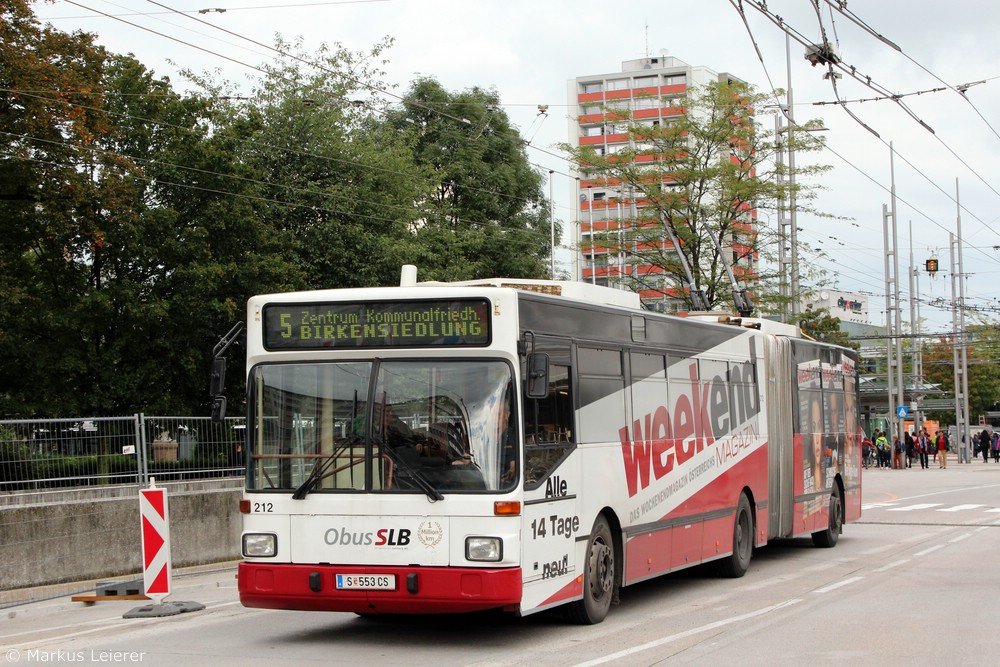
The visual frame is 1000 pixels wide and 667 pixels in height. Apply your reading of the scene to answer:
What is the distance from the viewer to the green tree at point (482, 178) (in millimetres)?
56469

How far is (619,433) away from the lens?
40.3 ft

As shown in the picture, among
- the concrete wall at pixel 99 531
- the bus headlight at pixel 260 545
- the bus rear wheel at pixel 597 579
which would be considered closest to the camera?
the bus headlight at pixel 260 545

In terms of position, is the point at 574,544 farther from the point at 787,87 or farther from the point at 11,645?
the point at 787,87

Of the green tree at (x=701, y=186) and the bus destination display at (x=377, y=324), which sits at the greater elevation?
the green tree at (x=701, y=186)

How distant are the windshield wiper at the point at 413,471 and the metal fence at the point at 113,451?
288 inches

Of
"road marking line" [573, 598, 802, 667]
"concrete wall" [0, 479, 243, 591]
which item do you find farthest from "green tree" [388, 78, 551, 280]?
"road marking line" [573, 598, 802, 667]

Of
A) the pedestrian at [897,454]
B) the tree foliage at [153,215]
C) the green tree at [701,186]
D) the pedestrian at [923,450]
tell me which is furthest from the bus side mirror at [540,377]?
the pedestrian at [923,450]

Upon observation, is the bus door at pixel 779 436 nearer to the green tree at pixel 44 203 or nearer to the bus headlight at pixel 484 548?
the bus headlight at pixel 484 548

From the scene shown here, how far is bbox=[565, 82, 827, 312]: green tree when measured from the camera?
35250 millimetres

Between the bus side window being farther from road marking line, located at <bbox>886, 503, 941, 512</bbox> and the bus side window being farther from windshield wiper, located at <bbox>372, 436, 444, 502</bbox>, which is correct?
road marking line, located at <bbox>886, 503, 941, 512</bbox>

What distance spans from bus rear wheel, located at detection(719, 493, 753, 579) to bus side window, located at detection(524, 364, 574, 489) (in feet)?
17.0

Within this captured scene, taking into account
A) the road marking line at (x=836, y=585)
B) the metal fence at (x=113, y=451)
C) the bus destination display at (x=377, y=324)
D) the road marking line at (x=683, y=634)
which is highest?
the bus destination display at (x=377, y=324)

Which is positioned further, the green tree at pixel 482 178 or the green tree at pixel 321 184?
the green tree at pixel 482 178

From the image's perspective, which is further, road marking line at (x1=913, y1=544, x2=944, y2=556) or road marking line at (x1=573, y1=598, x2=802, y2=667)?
road marking line at (x1=913, y1=544, x2=944, y2=556)
